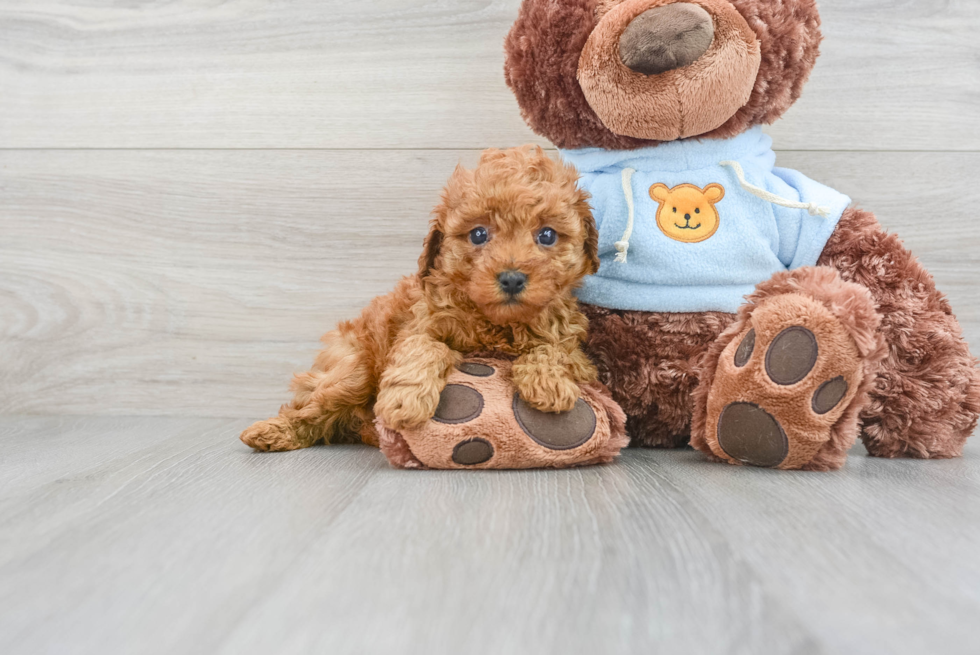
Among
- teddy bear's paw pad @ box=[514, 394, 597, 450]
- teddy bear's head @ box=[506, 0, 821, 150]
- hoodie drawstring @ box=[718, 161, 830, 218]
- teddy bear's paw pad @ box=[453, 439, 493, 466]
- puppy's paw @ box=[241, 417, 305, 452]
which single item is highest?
teddy bear's head @ box=[506, 0, 821, 150]

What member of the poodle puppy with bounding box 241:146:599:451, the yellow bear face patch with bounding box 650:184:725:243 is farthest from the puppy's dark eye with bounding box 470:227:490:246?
the yellow bear face patch with bounding box 650:184:725:243

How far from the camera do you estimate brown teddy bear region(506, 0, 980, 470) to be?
79cm

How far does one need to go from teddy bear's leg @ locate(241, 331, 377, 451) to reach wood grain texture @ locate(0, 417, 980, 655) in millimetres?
127

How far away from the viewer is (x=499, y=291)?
76cm

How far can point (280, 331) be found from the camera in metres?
1.25

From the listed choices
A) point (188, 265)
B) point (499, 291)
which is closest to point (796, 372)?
point (499, 291)

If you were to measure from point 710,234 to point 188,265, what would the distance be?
33.9 inches

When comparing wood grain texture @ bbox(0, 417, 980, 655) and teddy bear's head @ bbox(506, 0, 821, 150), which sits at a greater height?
teddy bear's head @ bbox(506, 0, 821, 150)

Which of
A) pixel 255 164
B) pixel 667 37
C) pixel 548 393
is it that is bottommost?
pixel 548 393

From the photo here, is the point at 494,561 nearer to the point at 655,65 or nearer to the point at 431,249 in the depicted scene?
the point at 431,249

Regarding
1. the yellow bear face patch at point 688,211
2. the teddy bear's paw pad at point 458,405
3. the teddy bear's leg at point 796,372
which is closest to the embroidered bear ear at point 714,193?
the yellow bear face patch at point 688,211

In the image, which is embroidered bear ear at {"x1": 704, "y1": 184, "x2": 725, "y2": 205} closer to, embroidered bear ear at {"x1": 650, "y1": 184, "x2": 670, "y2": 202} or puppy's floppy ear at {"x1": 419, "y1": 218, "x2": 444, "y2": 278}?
embroidered bear ear at {"x1": 650, "y1": 184, "x2": 670, "y2": 202}

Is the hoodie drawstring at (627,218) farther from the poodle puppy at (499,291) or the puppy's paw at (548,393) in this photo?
the puppy's paw at (548,393)

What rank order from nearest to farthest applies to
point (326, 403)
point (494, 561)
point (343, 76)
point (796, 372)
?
point (494, 561) → point (796, 372) → point (326, 403) → point (343, 76)
